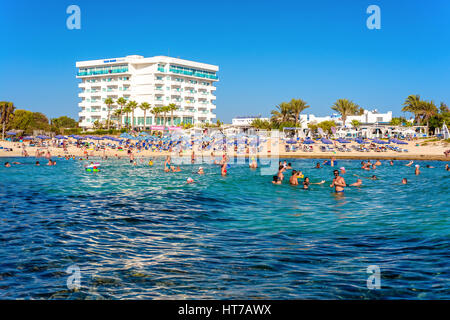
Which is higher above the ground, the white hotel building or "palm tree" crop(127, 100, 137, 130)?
the white hotel building

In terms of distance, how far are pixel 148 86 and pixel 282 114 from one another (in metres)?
31.1

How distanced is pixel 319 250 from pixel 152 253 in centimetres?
431

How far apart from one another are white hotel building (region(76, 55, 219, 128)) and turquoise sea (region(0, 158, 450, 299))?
70.5 m

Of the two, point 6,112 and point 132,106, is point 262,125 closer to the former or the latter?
Answer: point 132,106

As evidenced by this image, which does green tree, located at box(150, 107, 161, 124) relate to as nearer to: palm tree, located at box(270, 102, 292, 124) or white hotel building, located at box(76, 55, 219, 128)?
white hotel building, located at box(76, 55, 219, 128)

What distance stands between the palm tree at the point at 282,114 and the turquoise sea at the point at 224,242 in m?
63.9

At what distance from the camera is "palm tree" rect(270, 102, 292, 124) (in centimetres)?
8608

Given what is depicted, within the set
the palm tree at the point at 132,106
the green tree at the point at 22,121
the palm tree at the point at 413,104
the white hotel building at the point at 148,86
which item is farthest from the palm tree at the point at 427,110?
the green tree at the point at 22,121

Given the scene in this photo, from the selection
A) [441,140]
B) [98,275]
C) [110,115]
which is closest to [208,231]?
[98,275]

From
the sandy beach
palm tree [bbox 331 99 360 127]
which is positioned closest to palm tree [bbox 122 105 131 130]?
the sandy beach

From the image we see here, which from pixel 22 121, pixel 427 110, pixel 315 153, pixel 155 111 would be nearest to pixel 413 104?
pixel 427 110

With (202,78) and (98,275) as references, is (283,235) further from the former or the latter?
(202,78)

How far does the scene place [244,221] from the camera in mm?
14695

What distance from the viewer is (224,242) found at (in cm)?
1137
